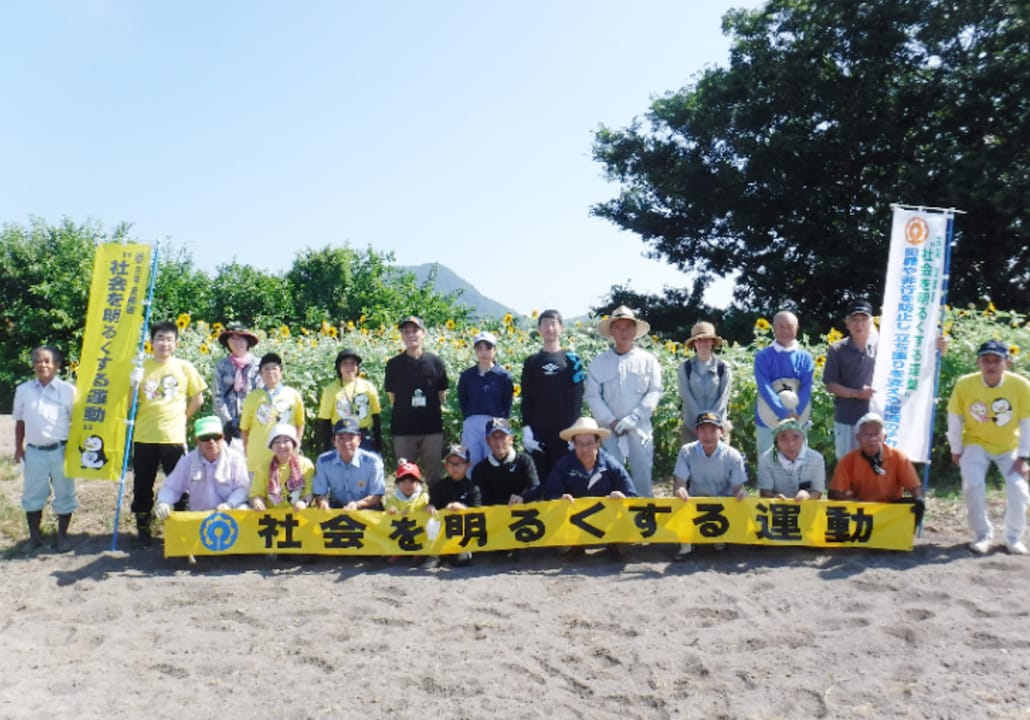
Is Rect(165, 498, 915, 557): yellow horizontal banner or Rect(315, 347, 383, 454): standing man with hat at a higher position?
Rect(315, 347, 383, 454): standing man with hat

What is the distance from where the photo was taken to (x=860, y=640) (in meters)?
4.44

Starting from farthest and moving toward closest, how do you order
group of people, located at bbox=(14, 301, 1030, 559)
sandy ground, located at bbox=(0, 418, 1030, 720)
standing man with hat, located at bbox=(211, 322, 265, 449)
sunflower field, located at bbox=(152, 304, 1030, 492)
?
1. sunflower field, located at bbox=(152, 304, 1030, 492)
2. standing man with hat, located at bbox=(211, 322, 265, 449)
3. group of people, located at bbox=(14, 301, 1030, 559)
4. sandy ground, located at bbox=(0, 418, 1030, 720)

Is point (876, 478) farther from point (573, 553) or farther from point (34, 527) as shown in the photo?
point (34, 527)

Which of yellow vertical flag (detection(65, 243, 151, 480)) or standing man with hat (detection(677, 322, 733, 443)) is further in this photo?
yellow vertical flag (detection(65, 243, 151, 480))

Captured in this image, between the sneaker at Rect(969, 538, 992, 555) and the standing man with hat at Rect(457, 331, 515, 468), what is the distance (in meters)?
3.41

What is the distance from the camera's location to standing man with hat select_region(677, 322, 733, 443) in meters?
6.41

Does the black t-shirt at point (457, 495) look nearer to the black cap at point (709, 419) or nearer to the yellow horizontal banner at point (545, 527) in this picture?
the yellow horizontal banner at point (545, 527)

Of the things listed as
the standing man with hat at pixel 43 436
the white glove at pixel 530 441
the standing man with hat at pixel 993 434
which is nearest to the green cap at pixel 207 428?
the standing man with hat at pixel 43 436

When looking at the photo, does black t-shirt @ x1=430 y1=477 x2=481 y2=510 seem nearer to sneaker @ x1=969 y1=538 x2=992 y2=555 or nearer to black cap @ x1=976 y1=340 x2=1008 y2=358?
sneaker @ x1=969 y1=538 x2=992 y2=555

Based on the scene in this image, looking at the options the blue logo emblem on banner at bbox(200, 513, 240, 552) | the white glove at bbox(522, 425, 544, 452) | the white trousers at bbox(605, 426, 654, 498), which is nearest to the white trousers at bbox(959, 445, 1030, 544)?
the white trousers at bbox(605, 426, 654, 498)

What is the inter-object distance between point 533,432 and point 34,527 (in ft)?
13.1

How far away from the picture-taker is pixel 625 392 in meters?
6.24

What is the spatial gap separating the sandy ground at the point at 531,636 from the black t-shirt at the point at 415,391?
Answer: 3.87 ft

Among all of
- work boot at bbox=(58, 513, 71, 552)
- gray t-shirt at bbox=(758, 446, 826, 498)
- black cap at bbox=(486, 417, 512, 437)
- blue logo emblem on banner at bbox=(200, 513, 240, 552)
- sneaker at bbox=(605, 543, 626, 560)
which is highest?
black cap at bbox=(486, 417, 512, 437)
